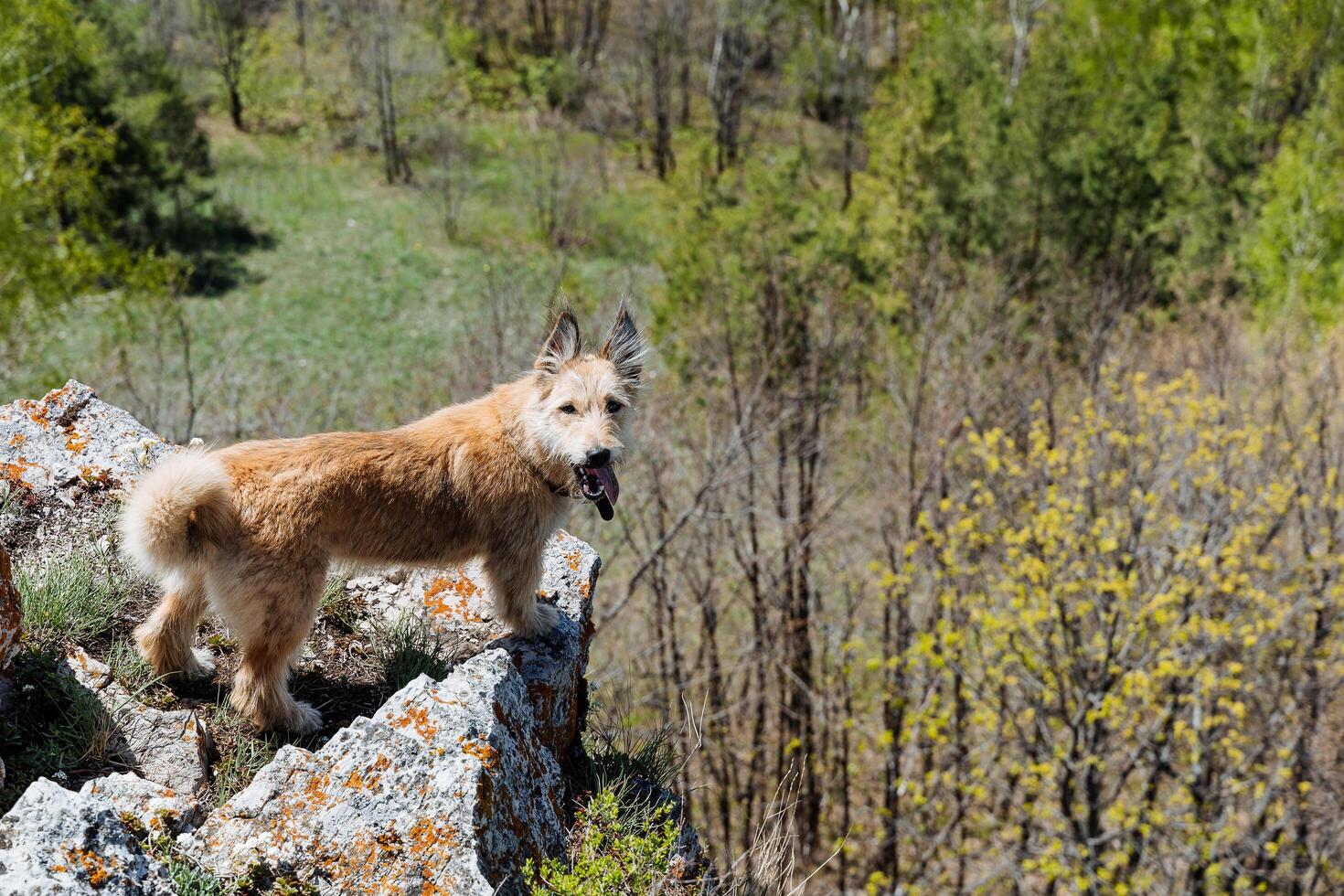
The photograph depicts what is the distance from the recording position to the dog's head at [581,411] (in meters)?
5.27

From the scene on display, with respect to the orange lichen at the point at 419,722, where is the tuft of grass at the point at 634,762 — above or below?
below

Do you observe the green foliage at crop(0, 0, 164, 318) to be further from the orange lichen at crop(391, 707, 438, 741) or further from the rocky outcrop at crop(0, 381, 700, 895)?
the orange lichen at crop(391, 707, 438, 741)

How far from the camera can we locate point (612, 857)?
4324mm

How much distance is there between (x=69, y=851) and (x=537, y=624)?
2852 millimetres

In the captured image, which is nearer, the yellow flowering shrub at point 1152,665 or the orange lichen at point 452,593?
the orange lichen at point 452,593

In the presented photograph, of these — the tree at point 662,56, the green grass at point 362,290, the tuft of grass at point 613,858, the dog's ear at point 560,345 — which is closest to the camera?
the tuft of grass at point 613,858

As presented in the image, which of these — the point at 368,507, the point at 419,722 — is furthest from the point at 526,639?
the point at 419,722

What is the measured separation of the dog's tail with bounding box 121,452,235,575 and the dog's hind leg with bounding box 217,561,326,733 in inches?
9.8

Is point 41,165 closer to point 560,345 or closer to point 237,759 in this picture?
point 560,345

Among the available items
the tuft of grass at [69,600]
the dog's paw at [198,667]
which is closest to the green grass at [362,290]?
the tuft of grass at [69,600]

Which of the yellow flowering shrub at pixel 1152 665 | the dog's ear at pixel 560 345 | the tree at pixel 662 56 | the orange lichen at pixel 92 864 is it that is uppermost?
the tree at pixel 662 56

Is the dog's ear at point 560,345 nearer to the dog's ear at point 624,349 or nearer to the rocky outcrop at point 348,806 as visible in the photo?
the dog's ear at point 624,349

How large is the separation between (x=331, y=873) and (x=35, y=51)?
99.2ft

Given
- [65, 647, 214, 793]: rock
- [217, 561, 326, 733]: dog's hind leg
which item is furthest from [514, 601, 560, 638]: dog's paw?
[65, 647, 214, 793]: rock
